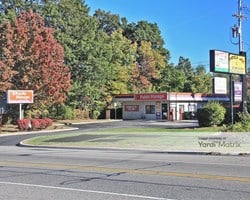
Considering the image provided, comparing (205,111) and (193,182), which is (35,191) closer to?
(193,182)

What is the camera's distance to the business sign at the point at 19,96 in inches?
1857

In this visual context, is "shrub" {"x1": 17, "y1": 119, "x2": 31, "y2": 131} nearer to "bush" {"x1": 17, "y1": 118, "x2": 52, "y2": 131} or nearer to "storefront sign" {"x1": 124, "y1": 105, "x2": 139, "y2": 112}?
"bush" {"x1": 17, "y1": 118, "x2": 52, "y2": 131}

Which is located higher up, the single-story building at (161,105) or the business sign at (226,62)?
the business sign at (226,62)

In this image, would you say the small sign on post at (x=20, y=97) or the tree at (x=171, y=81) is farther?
the tree at (x=171, y=81)

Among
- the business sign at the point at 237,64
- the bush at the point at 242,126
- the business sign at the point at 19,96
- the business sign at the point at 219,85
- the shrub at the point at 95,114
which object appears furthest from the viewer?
the shrub at the point at 95,114

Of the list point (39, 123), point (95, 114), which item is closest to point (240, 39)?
point (39, 123)

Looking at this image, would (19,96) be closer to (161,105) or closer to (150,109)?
(161,105)

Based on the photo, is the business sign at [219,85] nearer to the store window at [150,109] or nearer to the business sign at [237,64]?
the business sign at [237,64]

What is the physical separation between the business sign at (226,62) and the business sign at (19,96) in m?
21.4

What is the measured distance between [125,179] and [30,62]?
41326 mm

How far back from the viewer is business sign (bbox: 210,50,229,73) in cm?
3466

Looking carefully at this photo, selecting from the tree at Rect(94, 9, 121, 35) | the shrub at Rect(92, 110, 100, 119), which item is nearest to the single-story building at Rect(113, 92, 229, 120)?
the shrub at Rect(92, 110, 100, 119)

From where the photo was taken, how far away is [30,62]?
51.5 m

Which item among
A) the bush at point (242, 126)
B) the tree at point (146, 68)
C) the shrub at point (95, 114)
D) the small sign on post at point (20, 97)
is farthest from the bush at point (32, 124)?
the tree at point (146, 68)
